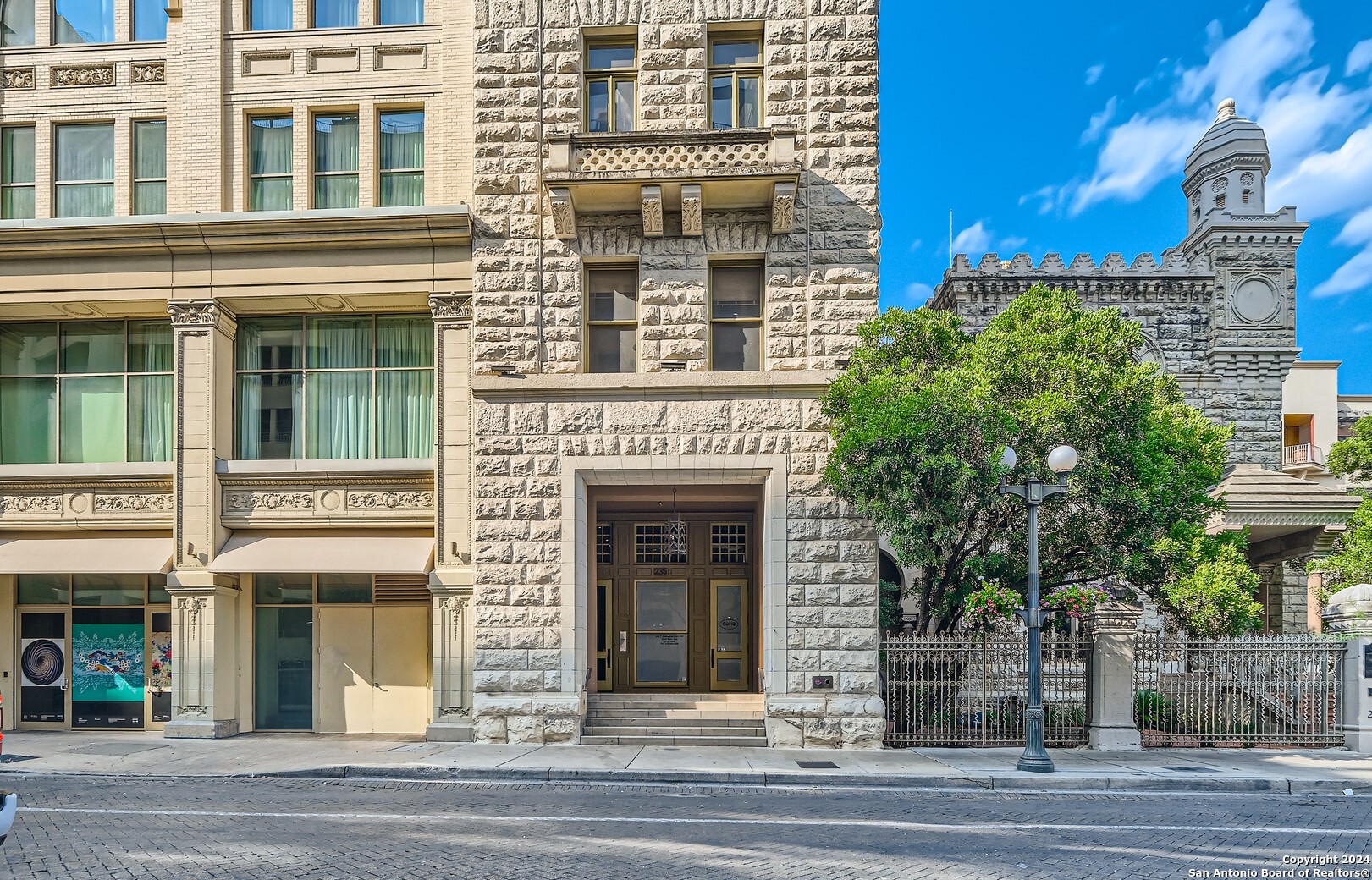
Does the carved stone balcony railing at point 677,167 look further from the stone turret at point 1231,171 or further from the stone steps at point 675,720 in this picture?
the stone turret at point 1231,171

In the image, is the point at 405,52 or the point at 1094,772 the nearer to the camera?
the point at 1094,772

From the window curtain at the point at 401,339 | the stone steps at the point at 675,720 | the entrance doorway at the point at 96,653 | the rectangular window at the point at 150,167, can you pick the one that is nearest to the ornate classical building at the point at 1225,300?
the stone steps at the point at 675,720

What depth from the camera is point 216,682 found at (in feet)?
55.9

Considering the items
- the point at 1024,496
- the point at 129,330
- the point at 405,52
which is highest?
the point at 405,52

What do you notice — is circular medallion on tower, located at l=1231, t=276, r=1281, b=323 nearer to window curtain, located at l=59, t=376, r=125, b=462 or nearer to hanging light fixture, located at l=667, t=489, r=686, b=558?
hanging light fixture, located at l=667, t=489, r=686, b=558

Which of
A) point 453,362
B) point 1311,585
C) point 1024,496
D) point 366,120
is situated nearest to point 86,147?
point 366,120

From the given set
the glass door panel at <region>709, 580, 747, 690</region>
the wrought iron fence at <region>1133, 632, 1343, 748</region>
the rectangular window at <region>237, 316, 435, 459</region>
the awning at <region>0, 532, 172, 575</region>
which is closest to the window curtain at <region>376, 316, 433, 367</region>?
the rectangular window at <region>237, 316, 435, 459</region>

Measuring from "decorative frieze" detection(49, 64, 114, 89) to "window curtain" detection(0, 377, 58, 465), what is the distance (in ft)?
18.9

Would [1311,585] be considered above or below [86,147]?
below

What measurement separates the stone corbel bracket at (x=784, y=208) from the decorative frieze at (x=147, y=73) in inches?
474

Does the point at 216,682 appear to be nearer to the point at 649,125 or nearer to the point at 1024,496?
the point at 649,125

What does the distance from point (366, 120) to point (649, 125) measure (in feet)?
17.8

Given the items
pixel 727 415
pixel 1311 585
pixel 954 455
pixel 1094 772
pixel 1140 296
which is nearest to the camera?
pixel 1094 772

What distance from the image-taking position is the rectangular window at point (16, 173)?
18.4 metres
